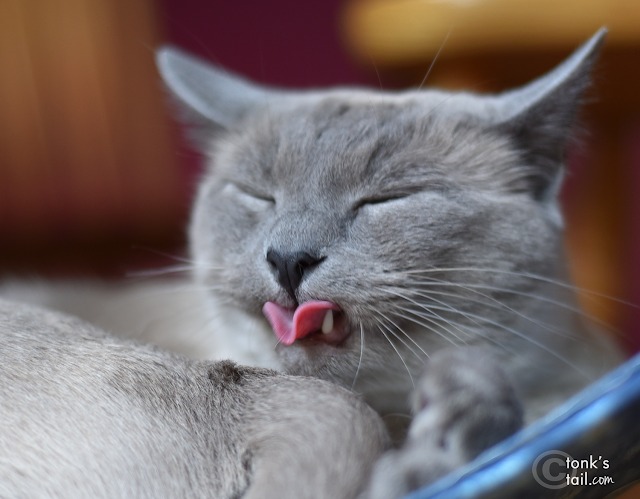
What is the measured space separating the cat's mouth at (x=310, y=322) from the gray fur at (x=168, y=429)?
0.11 meters

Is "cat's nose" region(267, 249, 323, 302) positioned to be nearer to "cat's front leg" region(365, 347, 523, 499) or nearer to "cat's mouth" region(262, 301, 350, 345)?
"cat's mouth" region(262, 301, 350, 345)

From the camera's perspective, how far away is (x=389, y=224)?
91 cm

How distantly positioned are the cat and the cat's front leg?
14 millimetres

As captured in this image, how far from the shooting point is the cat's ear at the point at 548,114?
3.24 ft

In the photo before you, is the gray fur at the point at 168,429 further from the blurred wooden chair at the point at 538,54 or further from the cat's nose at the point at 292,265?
the blurred wooden chair at the point at 538,54

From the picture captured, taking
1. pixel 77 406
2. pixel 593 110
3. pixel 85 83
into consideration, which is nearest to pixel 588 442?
pixel 77 406

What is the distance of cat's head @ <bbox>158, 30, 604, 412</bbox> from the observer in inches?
33.8

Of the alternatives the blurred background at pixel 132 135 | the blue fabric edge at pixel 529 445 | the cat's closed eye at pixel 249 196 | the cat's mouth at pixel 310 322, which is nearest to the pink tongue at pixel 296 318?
the cat's mouth at pixel 310 322

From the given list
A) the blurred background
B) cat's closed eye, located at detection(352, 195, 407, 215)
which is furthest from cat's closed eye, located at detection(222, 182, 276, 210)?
the blurred background

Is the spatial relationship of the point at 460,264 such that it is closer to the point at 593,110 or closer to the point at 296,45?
the point at 593,110

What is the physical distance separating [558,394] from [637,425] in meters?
0.49

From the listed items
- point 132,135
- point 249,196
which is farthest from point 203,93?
point 132,135

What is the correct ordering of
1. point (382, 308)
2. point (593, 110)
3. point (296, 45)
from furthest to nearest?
point (296, 45) → point (593, 110) → point (382, 308)

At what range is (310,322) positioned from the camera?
851 millimetres
